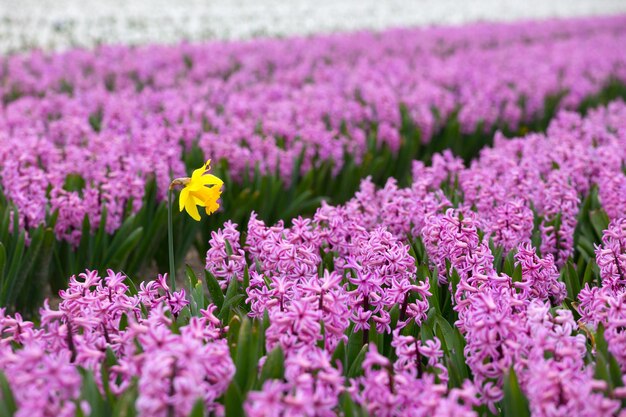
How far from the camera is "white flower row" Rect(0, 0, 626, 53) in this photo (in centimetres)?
1378

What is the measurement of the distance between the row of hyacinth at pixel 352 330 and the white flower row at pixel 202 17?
9.47 metres

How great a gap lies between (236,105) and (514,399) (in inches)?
173

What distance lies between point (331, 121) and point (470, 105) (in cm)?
131

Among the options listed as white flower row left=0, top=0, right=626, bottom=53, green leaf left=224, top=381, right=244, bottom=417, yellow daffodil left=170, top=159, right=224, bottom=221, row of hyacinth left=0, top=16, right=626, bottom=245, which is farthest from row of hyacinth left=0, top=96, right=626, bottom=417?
white flower row left=0, top=0, right=626, bottom=53

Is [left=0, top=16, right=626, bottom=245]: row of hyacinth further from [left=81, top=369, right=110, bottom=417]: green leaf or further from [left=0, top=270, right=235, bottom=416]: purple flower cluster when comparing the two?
[left=81, top=369, right=110, bottom=417]: green leaf

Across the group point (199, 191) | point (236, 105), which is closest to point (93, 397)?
point (199, 191)

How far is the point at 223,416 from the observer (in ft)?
5.16

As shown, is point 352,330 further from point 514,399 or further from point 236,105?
point 236,105

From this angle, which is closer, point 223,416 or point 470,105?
point 223,416

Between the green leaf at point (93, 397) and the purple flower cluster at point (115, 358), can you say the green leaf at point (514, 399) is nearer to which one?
→ the purple flower cluster at point (115, 358)

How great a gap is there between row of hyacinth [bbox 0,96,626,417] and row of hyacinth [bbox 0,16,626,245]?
106cm

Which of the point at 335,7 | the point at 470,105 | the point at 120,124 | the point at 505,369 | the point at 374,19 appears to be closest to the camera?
the point at 505,369

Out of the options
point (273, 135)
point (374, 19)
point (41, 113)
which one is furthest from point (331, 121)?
point (374, 19)

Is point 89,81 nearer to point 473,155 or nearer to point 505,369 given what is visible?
point 473,155
